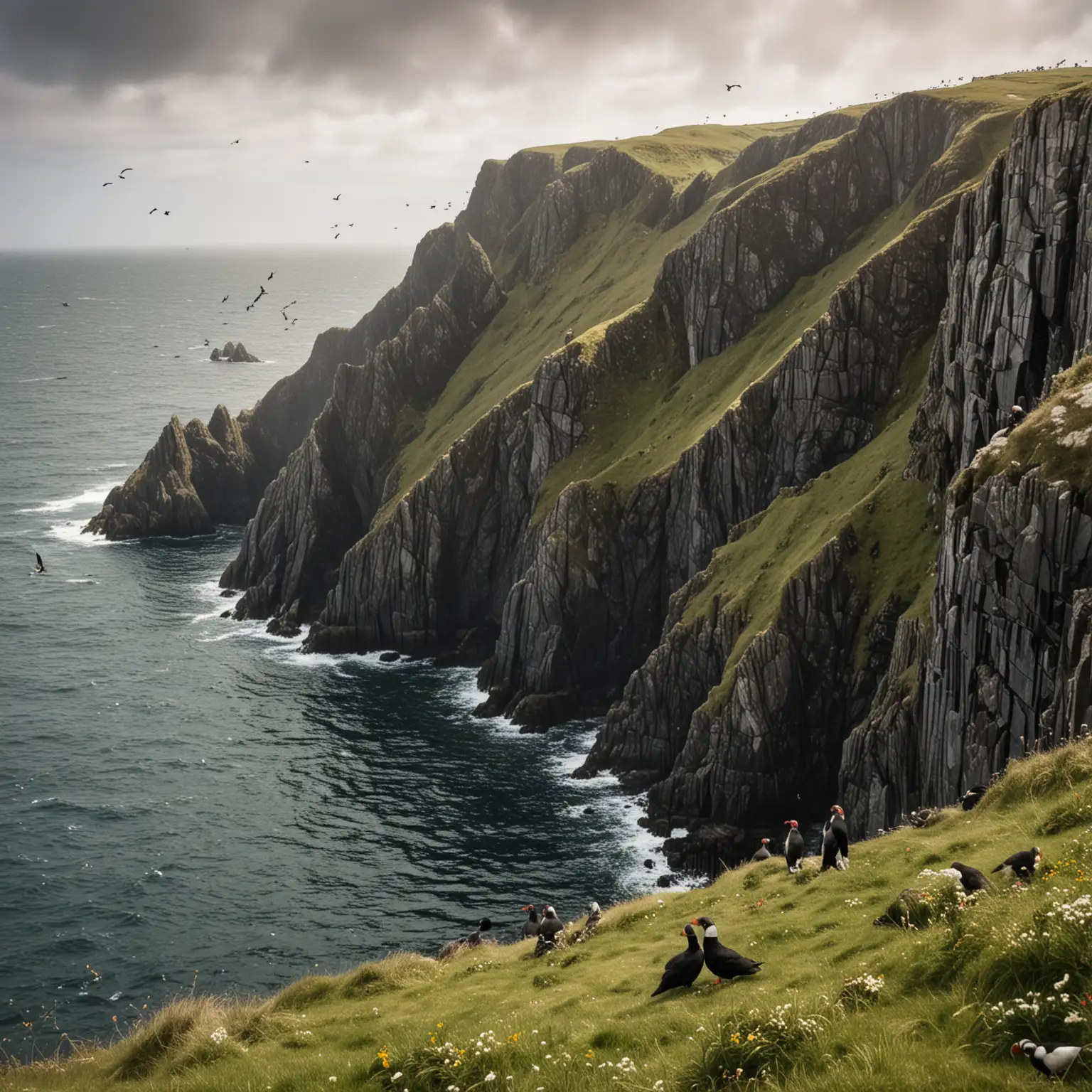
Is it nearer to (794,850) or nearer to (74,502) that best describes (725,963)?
(794,850)

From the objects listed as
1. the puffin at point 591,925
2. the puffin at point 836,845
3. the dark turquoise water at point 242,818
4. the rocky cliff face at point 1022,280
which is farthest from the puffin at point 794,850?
the rocky cliff face at point 1022,280

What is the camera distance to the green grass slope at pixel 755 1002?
18797 mm

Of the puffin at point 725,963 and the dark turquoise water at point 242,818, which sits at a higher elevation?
the puffin at point 725,963

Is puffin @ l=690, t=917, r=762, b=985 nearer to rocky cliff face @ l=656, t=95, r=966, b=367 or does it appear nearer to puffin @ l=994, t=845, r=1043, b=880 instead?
puffin @ l=994, t=845, r=1043, b=880

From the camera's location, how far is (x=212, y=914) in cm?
7919

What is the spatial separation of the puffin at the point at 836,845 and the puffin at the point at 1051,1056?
18.1 metres

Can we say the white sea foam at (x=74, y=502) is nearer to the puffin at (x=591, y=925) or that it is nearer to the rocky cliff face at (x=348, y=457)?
the rocky cliff face at (x=348, y=457)

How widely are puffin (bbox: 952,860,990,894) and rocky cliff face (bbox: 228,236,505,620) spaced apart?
12565cm

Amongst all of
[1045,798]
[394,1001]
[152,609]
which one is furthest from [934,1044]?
[152,609]

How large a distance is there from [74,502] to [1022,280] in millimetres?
160518

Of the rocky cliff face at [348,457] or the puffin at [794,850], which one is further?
the rocky cliff face at [348,457]

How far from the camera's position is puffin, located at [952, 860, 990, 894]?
2467 cm

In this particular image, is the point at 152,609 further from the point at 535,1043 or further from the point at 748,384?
the point at 535,1043

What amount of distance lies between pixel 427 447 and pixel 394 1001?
419 feet
